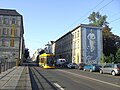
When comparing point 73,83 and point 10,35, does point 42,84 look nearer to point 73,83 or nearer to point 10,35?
point 73,83

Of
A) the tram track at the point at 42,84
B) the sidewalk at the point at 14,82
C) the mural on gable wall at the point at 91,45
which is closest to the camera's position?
the sidewalk at the point at 14,82

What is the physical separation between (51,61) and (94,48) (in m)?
30.1

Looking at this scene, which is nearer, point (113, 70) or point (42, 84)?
point (42, 84)

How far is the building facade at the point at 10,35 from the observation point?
289ft

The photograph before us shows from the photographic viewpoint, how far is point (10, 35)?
296 ft

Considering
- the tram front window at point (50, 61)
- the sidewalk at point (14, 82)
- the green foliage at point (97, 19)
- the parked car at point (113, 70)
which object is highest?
the green foliage at point (97, 19)

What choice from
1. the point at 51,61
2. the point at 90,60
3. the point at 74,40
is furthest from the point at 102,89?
the point at 74,40

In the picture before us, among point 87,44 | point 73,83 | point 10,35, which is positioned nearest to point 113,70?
point 73,83

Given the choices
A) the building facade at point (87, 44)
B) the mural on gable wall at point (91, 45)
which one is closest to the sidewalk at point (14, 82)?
the building facade at point (87, 44)

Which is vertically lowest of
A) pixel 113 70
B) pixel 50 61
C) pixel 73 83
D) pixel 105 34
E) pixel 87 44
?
pixel 73 83

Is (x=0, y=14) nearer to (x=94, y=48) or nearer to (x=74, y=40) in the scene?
(x=74, y=40)

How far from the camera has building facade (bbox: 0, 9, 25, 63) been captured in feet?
289

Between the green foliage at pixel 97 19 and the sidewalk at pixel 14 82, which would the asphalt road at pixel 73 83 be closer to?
the sidewalk at pixel 14 82

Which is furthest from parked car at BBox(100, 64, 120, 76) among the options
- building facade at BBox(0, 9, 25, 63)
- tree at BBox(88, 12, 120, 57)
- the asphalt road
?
building facade at BBox(0, 9, 25, 63)
